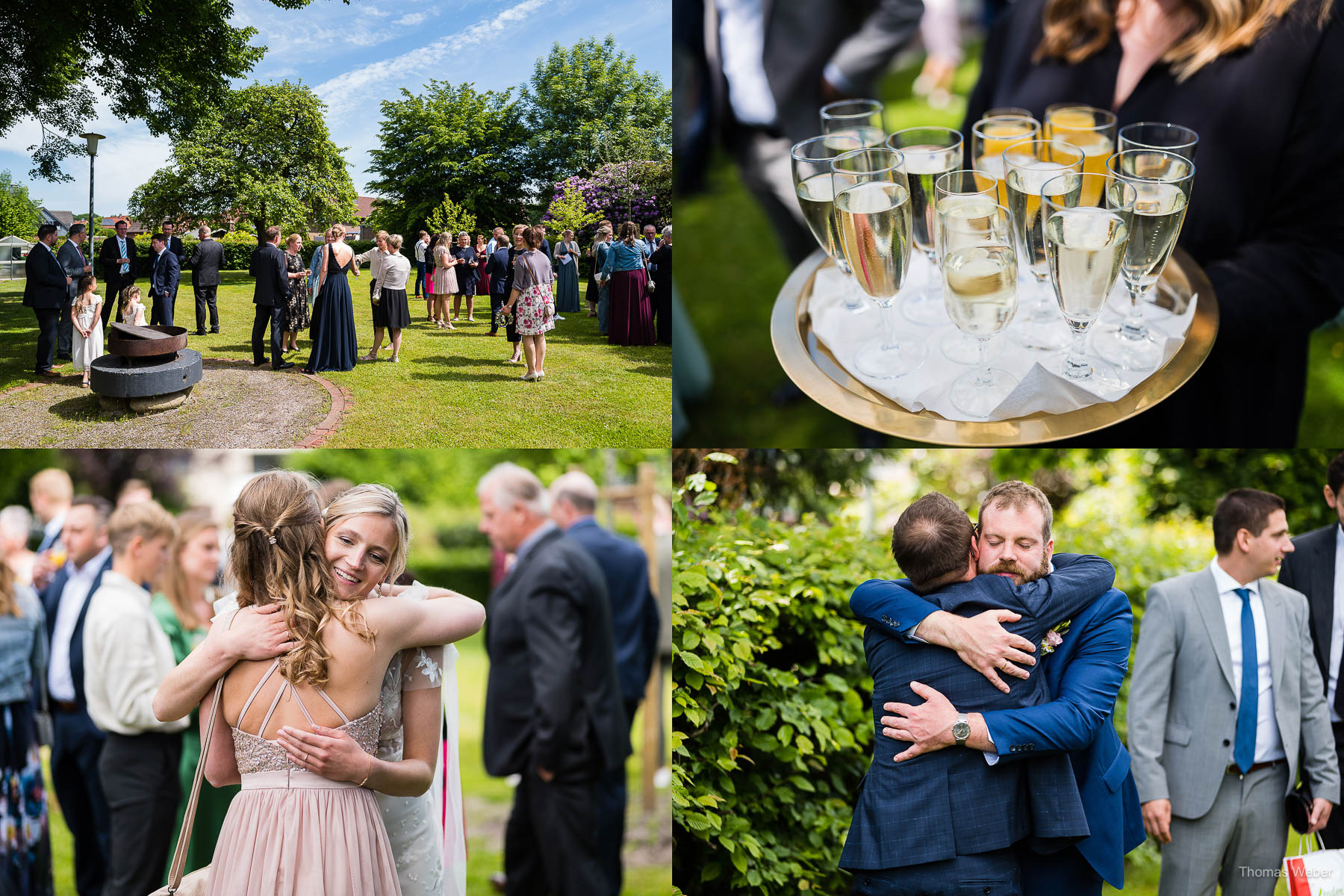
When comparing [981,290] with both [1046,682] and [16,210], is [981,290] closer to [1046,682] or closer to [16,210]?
[1046,682]

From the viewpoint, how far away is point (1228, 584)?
10.0ft

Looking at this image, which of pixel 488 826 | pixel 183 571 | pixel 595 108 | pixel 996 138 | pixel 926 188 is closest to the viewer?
pixel 926 188

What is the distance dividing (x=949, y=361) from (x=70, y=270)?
353cm

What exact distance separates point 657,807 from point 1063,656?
6.79 ft

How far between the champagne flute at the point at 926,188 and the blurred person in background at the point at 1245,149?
101 cm

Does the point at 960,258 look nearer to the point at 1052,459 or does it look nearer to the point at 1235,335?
the point at 1235,335

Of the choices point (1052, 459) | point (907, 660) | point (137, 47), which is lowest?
point (907, 660)

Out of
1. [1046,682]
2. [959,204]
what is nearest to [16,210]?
[959,204]

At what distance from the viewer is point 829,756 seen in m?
3.28

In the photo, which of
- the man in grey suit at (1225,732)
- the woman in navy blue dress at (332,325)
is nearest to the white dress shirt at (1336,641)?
the man in grey suit at (1225,732)

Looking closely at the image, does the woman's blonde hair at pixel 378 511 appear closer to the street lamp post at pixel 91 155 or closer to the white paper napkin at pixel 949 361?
the white paper napkin at pixel 949 361

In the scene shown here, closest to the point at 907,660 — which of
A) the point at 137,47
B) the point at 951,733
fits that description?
the point at 951,733

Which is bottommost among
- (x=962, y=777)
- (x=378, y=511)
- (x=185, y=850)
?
(x=185, y=850)

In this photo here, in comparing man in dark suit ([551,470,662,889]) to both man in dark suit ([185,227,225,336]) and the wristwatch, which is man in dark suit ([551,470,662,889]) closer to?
the wristwatch
